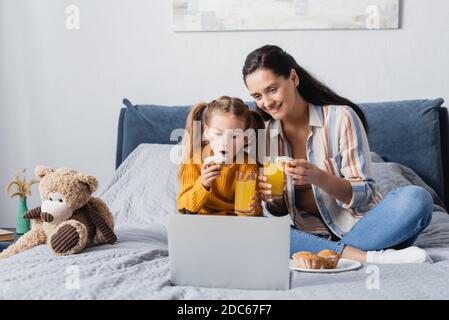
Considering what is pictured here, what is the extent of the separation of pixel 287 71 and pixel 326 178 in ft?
1.32

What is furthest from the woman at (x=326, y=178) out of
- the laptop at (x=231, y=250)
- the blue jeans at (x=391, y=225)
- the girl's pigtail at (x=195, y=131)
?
the laptop at (x=231, y=250)

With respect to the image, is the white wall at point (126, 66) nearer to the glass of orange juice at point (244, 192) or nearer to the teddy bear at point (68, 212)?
the teddy bear at point (68, 212)

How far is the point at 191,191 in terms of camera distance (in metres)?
2.04

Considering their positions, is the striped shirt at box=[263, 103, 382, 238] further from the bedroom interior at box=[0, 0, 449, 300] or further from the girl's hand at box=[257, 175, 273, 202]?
the bedroom interior at box=[0, 0, 449, 300]

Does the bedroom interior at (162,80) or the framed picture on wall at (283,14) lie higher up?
the framed picture on wall at (283,14)

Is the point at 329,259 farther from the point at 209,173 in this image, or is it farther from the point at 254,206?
the point at 209,173

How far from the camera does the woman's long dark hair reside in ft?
7.45

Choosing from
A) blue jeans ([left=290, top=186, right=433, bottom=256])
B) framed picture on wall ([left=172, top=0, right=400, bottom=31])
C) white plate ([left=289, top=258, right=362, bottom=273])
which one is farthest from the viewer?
framed picture on wall ([left=172, top=0, right=400, bottom=31])

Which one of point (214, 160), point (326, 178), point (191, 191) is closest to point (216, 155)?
point (214, 160)

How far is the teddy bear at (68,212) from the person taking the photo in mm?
2115

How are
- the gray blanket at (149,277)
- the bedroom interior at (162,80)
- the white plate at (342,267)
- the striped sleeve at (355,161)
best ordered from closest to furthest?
the gray blanket at (149,277) < the white plate at (342,267) < the striped sleeve at (355,161) < the bedroom interior at (162,80)

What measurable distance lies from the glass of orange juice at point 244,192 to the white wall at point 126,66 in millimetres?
1478

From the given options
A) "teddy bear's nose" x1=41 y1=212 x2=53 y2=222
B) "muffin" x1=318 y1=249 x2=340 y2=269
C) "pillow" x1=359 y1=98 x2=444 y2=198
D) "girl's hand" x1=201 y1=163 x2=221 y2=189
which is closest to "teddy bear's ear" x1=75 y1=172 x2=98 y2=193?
"teddy bear's nose" x1=41 y1=212 x2=53 y2=222

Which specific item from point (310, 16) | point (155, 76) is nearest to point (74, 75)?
point (155, 76)
